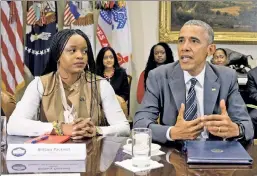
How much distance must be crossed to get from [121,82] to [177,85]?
1967mm

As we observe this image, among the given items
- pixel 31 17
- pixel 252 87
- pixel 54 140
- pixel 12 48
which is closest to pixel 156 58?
pixel 252 87

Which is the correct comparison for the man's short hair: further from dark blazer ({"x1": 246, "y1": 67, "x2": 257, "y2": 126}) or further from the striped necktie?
dark blazer ({"x1": 246, "y1": 67, "x2": 257, "y2": 126})

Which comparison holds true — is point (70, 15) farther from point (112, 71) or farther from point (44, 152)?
point (44, 152)

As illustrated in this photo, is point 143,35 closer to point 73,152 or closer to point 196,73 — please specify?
point 196,73

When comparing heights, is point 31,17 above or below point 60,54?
above

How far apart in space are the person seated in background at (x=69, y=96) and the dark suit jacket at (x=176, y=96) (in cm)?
17

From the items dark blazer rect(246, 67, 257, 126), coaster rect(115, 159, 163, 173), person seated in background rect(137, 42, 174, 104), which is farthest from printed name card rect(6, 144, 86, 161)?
person seated in background rect(137, 42, 174, 104)

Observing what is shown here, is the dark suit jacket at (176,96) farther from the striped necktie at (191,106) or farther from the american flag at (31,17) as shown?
the american flag at (31,17)

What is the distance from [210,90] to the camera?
5.55 ft

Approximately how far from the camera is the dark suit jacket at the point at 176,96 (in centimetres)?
163

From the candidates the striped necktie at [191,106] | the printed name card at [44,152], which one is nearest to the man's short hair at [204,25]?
the striped necktie at [191,106]

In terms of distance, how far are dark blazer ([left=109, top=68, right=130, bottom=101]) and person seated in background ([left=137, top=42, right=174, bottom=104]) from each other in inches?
7.5

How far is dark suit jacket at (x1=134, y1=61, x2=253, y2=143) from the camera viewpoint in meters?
1.63

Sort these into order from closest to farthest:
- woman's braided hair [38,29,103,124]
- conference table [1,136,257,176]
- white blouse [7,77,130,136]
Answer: conference table [1,136,257,176] → white blouse [7,77,130,136] → woman's braided hair [38,29,103,124]
